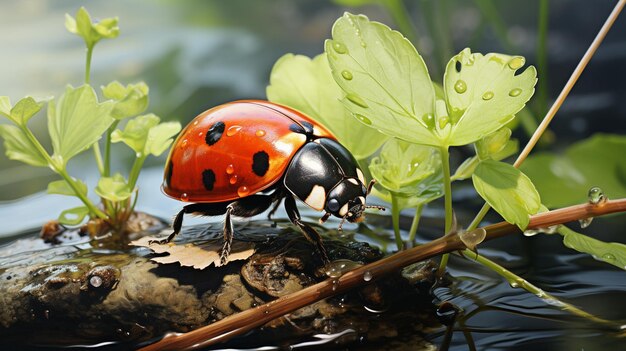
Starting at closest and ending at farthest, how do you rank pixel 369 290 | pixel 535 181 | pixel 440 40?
pixel 369 290 → pixel 535 181 → pixel 440 40

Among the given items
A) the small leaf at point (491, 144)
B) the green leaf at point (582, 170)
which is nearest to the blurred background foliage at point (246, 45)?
the green leaf at point (582, 170)

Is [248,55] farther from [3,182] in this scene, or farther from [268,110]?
[268,110]

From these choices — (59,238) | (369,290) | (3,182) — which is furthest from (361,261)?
(3,182)

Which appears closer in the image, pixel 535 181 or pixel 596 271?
pixel 596 271

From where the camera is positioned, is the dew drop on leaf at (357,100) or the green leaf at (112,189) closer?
the dew drop on leaf at (357,100)

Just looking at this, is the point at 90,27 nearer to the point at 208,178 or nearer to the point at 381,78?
the point at 208,178

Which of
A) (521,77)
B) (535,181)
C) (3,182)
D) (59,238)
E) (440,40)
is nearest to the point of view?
(521,77)

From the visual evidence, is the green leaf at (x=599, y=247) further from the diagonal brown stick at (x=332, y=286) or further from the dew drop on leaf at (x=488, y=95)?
the dew drop on leaf at (x=488, y=95)

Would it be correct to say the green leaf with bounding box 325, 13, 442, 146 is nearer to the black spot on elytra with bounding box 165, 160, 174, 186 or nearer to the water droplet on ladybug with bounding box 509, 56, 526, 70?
the water droplet on ladybug with bounding box 509, 56, 526, 70

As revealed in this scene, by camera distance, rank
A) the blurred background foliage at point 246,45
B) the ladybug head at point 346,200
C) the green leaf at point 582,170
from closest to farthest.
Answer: the ladybug head at point 346,200
the green leaf at point 582,170
the blurred background foliage at point 246,45
